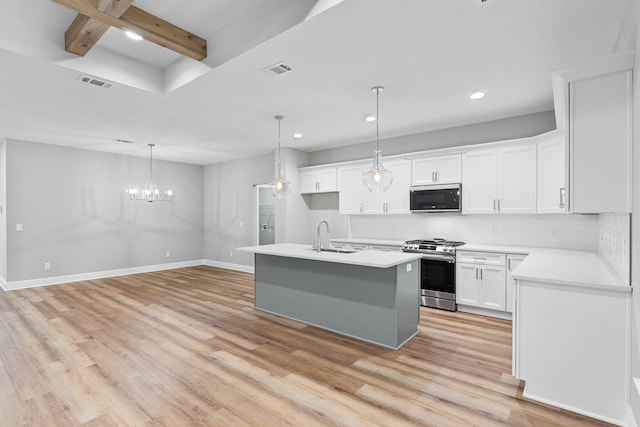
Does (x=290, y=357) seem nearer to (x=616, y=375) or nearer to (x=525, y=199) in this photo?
(x=616, y=375)

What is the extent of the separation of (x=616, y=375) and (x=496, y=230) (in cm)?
287

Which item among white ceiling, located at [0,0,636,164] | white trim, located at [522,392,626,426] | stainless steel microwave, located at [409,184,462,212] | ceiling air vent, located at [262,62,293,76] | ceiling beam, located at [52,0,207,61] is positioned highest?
ceiling beam, located at [52,0,207,61]

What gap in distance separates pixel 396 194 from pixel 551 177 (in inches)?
84.4

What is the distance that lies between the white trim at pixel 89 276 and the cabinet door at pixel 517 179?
7.36 m

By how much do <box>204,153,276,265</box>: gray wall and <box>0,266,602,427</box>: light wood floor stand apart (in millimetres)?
3373

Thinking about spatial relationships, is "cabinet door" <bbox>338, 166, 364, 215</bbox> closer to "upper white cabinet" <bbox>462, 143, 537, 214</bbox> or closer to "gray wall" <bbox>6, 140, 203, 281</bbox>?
"upper white cabinet" <bbox>462, 143, 537, 214</bbox>

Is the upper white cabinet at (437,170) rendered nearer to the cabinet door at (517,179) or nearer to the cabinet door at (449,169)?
the cabinet door at (449,169)

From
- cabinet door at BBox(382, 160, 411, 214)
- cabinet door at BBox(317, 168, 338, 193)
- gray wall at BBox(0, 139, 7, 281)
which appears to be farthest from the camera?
cabinet door at BBox(317, 168, 338, 193)

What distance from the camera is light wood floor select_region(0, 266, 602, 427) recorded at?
2178 mm

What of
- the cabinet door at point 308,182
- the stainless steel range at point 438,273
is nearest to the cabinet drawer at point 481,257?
the stainless steel range at point 438,273

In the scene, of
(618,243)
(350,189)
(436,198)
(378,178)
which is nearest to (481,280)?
(436,198)

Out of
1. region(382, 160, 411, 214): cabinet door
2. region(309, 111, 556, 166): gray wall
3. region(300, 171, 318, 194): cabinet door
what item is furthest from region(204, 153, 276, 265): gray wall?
region(382, 160, 411, 214): cabinet door

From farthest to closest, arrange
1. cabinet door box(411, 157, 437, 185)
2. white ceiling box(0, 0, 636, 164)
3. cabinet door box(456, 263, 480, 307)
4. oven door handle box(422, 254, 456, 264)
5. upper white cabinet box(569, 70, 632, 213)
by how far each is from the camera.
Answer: cabinet door box(411, 157, 437, 185), oven door handle box(422, 254, 456, 264), cabinet door box(456, 263, 480, 307), white ceiling box(0, 0, 636, 164), upper white cabinet box(569, 70, 632, 213)

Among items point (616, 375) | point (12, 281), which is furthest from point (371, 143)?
point (12, 281)
